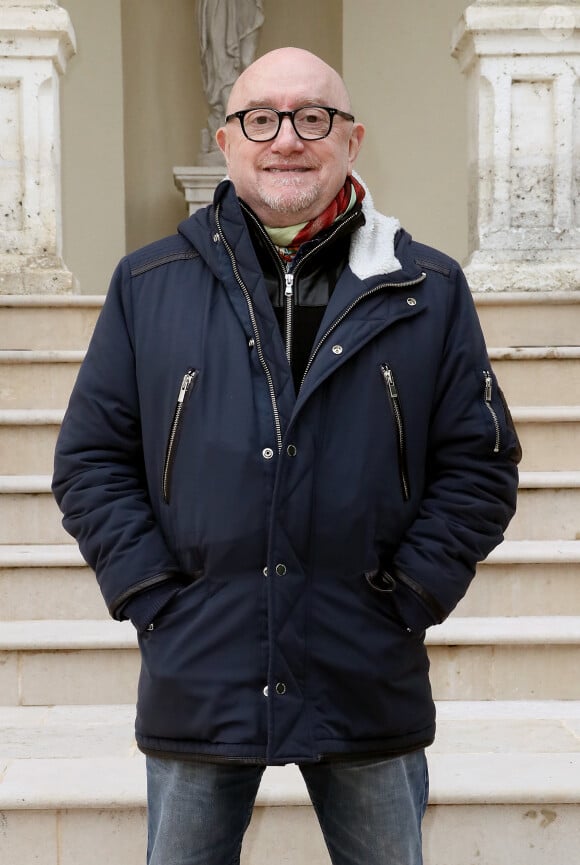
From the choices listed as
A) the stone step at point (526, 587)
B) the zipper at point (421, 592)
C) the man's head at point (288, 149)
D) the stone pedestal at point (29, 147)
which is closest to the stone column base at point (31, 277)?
the stone pedestal at point (29, 147)

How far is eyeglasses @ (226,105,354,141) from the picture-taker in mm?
1644

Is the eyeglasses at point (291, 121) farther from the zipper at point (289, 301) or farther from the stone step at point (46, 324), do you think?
the stone step at point (46, 324)

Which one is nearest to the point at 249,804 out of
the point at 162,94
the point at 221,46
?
the point at 221,46

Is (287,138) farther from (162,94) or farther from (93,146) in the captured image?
(162,94)

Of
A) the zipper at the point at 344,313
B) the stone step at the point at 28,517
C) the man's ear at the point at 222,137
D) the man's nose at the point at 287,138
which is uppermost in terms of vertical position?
the man's ear at the point at 222,137

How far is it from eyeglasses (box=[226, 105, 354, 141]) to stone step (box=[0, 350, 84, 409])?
8.71 ft

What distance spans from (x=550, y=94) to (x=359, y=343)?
11.9 feet

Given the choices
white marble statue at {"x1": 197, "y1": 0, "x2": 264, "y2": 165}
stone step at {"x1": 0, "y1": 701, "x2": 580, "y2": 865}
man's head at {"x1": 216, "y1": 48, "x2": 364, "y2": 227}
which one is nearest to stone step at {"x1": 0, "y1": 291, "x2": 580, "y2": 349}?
stone step at {"x1": 0, "y1": 701, "x2": 580, "y2": 865}

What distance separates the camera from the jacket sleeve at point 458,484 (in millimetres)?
1609

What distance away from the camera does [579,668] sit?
10.3 feet

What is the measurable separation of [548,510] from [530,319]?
1.05 m

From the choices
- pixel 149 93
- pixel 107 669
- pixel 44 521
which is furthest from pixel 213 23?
pixel 107 669

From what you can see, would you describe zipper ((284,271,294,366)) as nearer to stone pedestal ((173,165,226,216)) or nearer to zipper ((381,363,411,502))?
zipper ((381,363,411,502))

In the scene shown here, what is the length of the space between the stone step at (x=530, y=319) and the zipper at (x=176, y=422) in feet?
9.71
